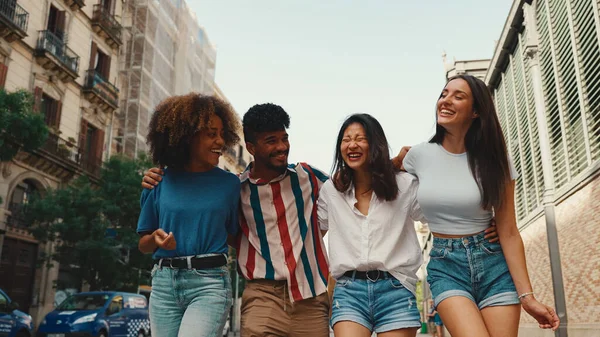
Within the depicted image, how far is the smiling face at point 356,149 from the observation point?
359cm

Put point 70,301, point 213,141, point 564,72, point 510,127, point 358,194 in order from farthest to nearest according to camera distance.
→ point 510,127 < point 70,301 < point 564,72 < point 213,141 < point 358,194

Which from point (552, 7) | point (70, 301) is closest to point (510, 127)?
point (552, 7)

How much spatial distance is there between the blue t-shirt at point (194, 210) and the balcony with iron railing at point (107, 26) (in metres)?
26.8

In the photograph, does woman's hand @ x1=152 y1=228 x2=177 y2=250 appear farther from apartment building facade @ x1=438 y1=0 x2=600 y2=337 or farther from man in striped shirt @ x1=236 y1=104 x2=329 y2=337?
apartment building facade @ x1=438 y1=0 x2=600 y2=337

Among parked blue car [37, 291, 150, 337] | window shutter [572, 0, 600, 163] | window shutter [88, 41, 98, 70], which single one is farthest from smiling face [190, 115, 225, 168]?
window shutter [88, 41, 98, 70]

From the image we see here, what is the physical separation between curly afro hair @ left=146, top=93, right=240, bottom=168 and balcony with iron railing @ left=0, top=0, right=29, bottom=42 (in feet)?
66.7

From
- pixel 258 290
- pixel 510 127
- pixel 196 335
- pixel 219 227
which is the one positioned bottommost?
pixel 196 335

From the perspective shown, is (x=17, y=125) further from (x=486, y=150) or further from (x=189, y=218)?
(x=486, y=150)

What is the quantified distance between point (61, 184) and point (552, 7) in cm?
1984

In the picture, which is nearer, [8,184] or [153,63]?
[8,184]

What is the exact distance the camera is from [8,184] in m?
21.7

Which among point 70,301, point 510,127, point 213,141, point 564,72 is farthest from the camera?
point 510,127

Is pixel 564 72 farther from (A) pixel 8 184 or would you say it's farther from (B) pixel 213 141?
(A) pixel 8 184

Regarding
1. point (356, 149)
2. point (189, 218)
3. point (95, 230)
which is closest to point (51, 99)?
point (95, 230)
